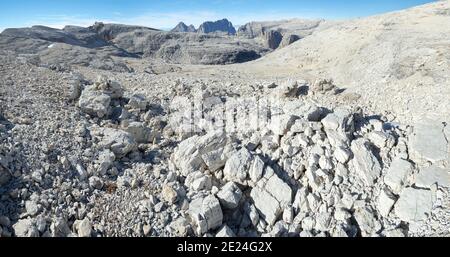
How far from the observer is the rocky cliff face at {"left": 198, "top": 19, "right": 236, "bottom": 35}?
5384 inches

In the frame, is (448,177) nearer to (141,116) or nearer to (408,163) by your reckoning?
(408,163)

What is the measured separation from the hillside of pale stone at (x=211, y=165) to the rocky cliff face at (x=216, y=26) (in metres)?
120

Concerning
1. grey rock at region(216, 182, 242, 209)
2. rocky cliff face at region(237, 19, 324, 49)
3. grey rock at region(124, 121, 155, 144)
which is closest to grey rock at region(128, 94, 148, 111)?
grey rock at region(124, 121, 155, 144)

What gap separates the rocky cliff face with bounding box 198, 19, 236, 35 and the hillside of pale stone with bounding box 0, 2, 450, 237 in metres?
120

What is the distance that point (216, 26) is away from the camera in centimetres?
14225

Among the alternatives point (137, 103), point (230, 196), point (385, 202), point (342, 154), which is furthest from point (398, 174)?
point (137, 103)

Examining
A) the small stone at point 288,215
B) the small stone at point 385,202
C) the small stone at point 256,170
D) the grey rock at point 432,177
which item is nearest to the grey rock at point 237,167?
the small stone at point 256,170

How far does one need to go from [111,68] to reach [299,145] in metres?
18.7

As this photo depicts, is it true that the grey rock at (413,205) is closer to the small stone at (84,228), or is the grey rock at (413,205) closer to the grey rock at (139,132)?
the small stone at (84,228)

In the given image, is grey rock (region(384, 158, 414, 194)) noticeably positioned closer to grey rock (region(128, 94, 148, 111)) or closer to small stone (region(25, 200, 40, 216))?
grey rock (region(128, 94, 148, 111))

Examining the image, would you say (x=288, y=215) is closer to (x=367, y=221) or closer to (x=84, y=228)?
(x=367, y=221)

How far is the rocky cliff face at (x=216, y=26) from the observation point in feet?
449
